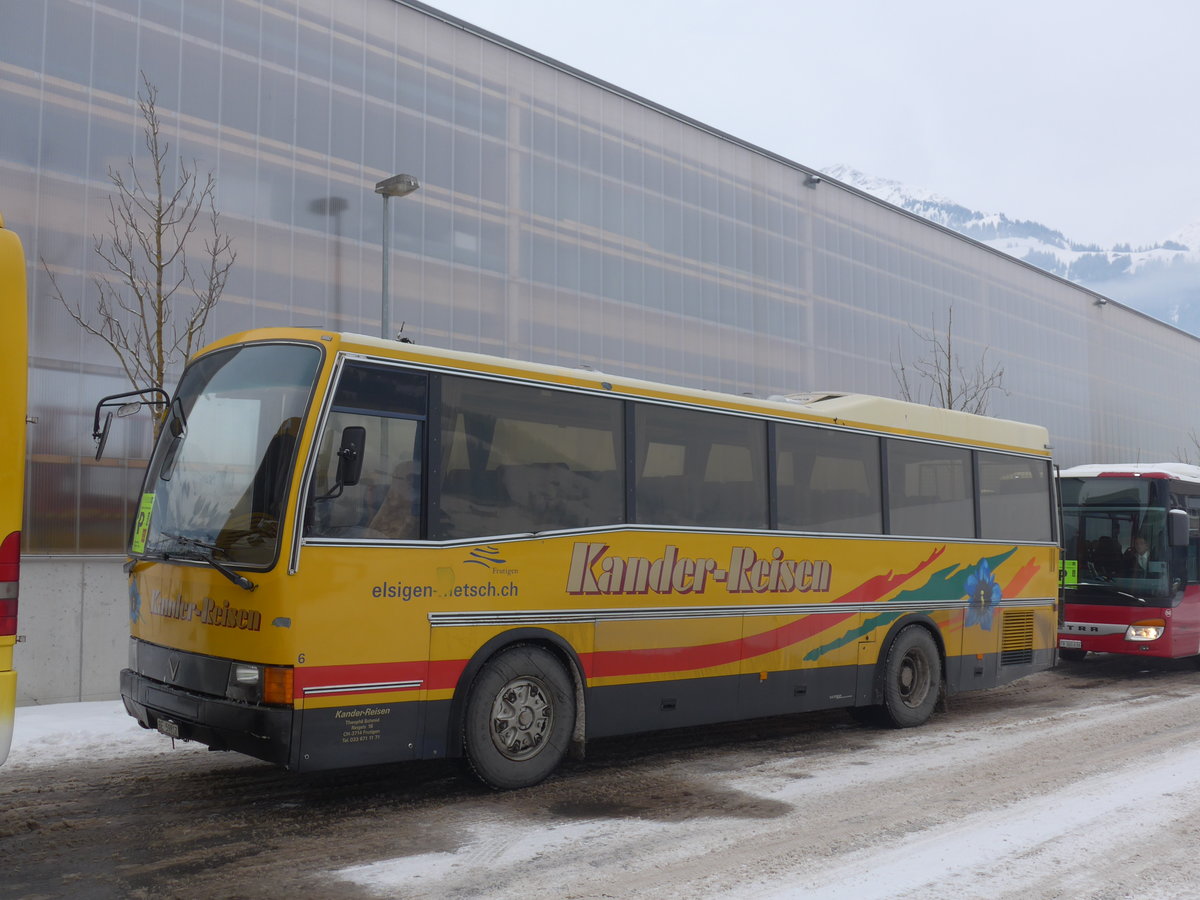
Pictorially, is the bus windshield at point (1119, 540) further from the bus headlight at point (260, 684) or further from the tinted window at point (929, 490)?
the bus headlight at point (260, 684)

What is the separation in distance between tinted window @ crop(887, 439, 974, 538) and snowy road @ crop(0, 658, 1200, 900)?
216 cm

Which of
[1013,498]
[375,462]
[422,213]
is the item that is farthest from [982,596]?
[422,213]

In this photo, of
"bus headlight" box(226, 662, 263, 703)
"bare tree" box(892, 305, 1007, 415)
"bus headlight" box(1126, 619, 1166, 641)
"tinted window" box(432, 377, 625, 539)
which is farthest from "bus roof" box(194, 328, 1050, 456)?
"bare tree" box(892, 305, 1007, 415)

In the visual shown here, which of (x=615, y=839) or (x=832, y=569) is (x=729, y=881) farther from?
(x=832, y=569)

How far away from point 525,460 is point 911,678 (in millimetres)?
5454

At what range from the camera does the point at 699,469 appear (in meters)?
8.96

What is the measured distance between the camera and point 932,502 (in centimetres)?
1128

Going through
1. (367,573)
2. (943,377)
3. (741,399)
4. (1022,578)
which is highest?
(943,377)

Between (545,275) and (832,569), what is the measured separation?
410 inches

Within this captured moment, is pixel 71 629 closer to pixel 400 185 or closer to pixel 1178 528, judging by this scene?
pixel 400 185

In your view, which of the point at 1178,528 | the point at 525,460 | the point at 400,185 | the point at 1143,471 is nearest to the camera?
the point at 525,460

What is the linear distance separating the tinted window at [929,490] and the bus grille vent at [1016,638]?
1238 mm

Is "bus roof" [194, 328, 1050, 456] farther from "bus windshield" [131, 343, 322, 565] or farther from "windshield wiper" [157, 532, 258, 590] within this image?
"windshield wiper" [157, 532, 258, 590]

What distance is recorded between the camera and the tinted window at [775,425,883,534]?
32.1ft
